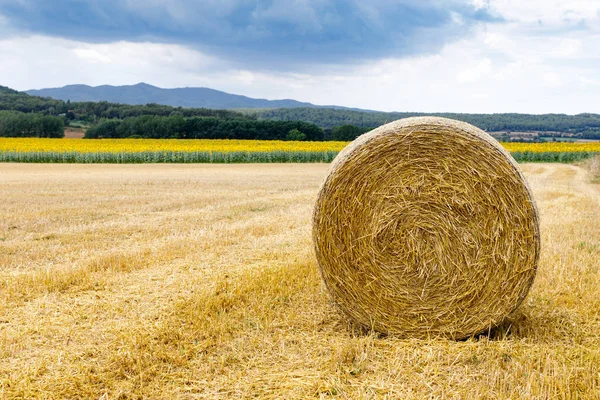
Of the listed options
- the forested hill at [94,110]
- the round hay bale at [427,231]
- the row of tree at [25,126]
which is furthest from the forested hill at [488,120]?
the round hay bale at [427,231]

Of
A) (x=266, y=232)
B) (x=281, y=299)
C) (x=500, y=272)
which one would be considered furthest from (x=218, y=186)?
(x=500, y=272)

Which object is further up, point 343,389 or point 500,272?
point 500,272

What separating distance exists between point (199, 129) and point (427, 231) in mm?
48587

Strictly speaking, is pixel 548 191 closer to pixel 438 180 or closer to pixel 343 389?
pixel 438 180

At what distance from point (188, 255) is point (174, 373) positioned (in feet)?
12.1

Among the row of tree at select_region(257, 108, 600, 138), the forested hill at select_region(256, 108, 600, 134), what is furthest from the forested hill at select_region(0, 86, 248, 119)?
the row of tree at select_region(257, 108, 600, 138)

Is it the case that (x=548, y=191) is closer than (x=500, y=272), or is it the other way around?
A: (x=500, y=272)

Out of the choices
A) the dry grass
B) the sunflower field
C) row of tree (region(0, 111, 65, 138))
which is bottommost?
the dry grass

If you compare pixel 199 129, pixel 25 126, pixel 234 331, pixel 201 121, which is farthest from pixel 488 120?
pixel 234 331

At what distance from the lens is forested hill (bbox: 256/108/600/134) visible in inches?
2559

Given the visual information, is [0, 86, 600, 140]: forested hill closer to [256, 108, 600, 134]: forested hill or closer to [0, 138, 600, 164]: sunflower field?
[256, 108, 600, 134]: forested hill

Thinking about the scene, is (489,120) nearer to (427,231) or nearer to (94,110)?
(94,110)

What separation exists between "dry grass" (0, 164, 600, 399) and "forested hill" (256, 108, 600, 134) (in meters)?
53.0

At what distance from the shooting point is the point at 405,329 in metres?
5.21
